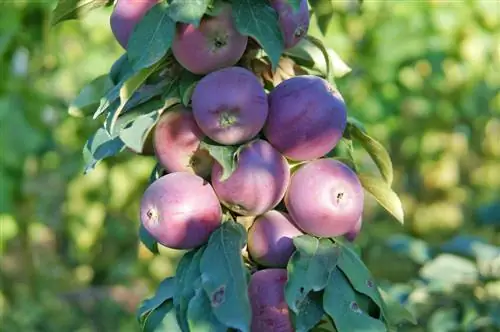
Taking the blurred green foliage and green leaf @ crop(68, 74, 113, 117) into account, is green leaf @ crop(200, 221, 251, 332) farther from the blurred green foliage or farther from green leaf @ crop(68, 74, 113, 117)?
the blurred green foliage

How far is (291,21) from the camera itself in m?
0.89

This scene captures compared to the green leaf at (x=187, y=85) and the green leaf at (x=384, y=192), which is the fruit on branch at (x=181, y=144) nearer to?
the green leaf at (x=187, y=85)

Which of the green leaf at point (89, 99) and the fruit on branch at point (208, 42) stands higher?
the fruit on branch at point (208, 42)

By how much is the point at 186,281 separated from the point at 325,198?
0.17m

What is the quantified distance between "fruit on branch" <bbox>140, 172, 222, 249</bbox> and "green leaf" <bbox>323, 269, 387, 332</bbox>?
13cm

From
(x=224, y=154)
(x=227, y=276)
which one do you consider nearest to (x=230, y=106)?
(x=224, y=154)

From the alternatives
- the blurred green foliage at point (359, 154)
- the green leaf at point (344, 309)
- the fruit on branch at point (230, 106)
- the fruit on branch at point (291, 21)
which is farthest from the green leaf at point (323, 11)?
the blurred green foliage at point (359, 154)

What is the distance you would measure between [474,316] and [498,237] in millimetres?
2208

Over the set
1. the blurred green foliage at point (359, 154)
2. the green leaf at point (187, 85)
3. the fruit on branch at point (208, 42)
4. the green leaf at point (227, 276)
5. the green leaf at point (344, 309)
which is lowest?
the blurred green foliage at point (359, 154)

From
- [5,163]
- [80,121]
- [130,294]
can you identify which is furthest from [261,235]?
[130,294]

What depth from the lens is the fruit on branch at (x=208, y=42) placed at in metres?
0.85

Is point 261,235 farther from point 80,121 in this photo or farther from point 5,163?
point 80,121

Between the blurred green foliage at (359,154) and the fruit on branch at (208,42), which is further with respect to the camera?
the blurred green foliage at (359,154)

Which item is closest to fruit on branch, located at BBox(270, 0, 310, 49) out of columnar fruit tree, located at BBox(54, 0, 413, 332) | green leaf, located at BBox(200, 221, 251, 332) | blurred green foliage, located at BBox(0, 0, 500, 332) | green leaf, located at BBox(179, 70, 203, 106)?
columnar fruit tree, located at BBox(54, 0, 413, 332)
